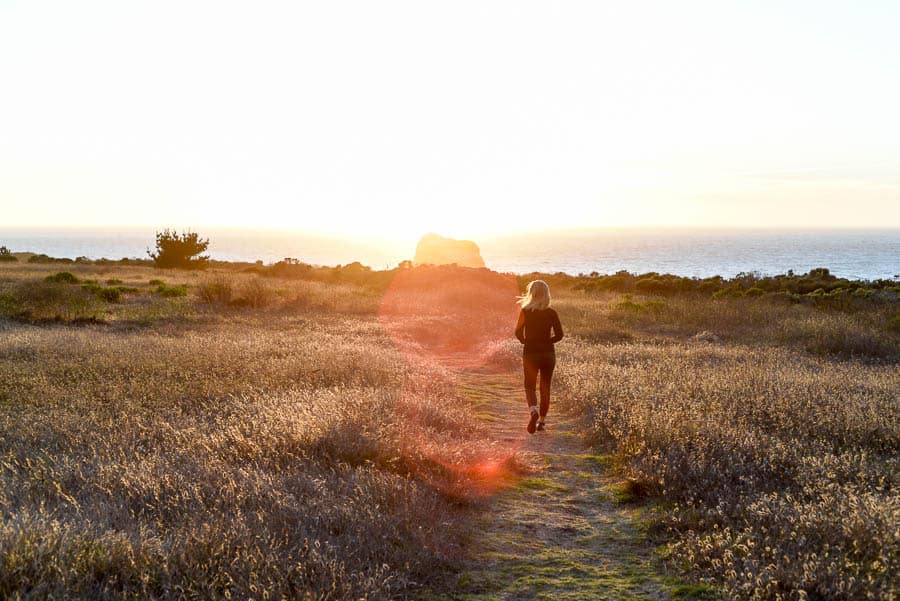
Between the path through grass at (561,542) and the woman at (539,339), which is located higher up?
→ the woman at (539,339)

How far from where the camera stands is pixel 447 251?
7475 centimetres

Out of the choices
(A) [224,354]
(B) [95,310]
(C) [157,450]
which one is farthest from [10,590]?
(B) [95,310]

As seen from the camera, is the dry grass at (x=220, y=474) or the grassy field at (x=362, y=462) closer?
the dry grass at (x=220, y=474)

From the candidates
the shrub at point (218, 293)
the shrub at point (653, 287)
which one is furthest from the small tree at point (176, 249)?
the shrub at point (653, 287)

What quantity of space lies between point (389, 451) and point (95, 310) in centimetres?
1711

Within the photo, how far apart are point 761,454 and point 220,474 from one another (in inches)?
227

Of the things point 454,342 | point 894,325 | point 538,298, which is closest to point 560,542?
point 538,298

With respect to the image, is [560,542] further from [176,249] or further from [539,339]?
[176,249]

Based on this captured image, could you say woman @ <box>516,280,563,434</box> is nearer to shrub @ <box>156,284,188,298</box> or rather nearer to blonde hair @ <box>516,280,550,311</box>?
blonde hair @ <box>516,280,550,311</box>

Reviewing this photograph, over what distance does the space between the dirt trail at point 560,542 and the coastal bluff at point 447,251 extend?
6413cm

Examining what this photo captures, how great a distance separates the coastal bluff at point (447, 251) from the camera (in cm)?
7244

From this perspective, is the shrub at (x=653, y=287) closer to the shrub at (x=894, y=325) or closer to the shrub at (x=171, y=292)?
the shrub at (x=894, y=325)

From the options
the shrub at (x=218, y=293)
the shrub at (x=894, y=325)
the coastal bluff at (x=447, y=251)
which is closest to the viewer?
the shrub at (x=894, y=325)

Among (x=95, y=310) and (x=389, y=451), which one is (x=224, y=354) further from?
(x=95, y=310)
